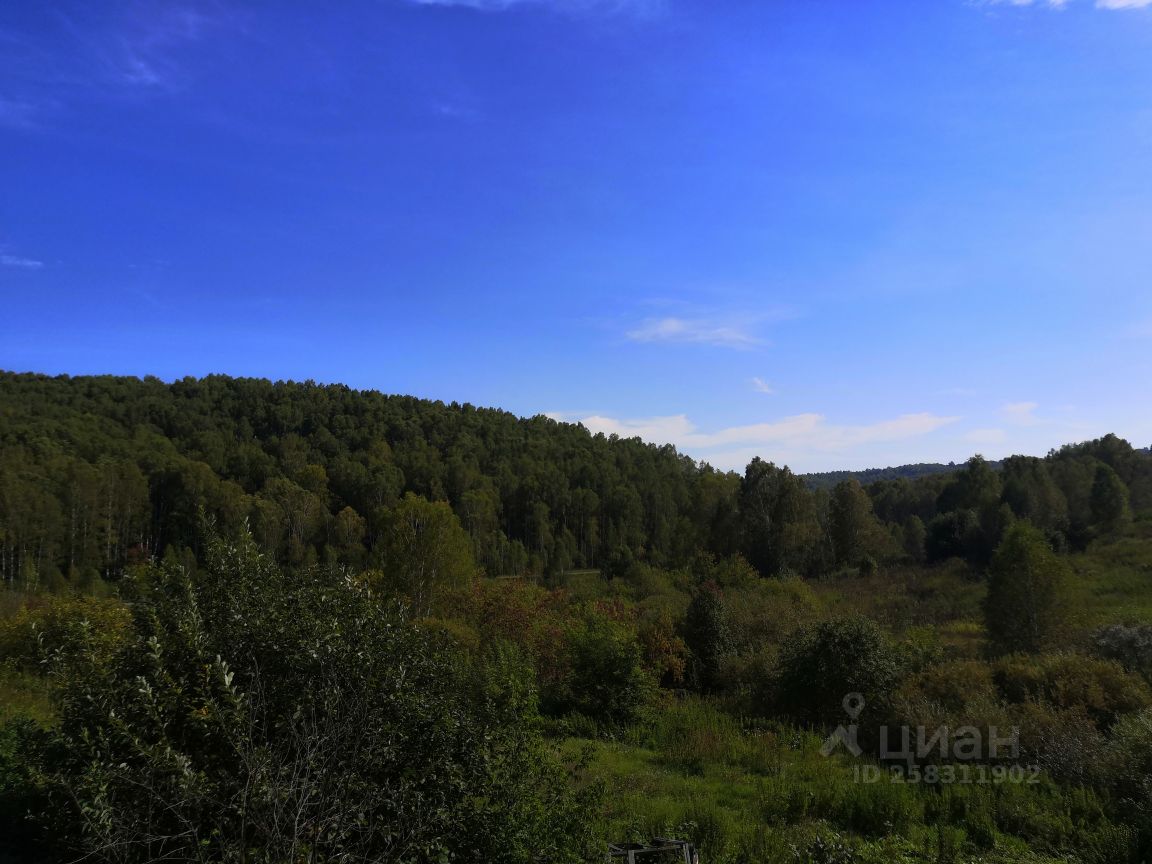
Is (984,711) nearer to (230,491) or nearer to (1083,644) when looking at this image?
(1083,644)

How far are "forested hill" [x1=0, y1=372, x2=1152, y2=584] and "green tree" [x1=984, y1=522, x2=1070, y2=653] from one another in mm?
18969

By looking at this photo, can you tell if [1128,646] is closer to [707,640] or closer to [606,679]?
[707,640]

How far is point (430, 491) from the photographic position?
78.2m

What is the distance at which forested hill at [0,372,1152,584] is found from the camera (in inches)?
1734

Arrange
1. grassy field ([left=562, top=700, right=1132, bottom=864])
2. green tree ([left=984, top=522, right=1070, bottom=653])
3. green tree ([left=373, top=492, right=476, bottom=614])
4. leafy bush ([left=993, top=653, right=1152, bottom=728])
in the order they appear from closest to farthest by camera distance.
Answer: grassy field ([left=562, top=700, right=1132, bottom=864]) < leafy bush ([left=993, top=653, right=1152, bottom=728]) < green tree ([left=984, top=522, right=1070, bottom=653]) < green tree ([left=373, top=492, right=476, bottom=614])

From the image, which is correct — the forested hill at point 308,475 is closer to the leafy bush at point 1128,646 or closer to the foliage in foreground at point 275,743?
the leafy bush at point 1128,646

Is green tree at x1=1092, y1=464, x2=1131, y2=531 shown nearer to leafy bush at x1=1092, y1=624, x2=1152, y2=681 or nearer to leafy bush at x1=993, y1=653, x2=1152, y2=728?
leafy bush at x1=1092, y1=624, x2=1152, y2=681

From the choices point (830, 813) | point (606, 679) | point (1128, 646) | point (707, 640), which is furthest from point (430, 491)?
point (830, 813)

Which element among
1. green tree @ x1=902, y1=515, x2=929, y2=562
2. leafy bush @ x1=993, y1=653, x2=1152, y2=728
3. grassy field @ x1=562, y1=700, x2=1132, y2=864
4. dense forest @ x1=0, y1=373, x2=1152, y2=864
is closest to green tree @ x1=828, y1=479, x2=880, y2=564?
green tree @ x1=902, y1=515, x2=929, y2=562

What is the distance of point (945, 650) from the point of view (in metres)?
17.2

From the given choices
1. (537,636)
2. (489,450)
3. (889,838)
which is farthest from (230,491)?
(889,838)

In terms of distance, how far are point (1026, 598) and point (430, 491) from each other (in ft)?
223

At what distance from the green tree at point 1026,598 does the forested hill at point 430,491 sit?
19.0m

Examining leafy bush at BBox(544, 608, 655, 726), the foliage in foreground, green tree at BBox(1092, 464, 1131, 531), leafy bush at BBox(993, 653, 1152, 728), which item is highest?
green tree at BBox(1092, 464, 1131, 531)
